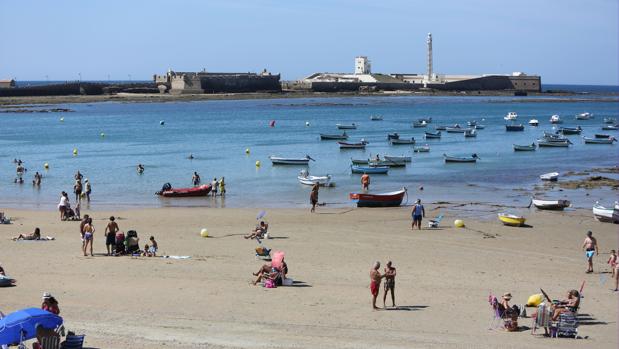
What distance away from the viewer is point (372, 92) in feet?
600

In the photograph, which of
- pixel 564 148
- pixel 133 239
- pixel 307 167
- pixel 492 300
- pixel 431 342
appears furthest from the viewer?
pixel 564 148

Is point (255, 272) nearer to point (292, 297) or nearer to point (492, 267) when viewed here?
point (292, 297)

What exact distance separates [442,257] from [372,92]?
534 ft

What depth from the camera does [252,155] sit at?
5753cm

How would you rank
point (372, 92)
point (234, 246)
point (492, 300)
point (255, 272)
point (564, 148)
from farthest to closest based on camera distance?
point (372, 92) < point (564, 148) < point (234, 246) < point (255, 272) < point (492, 300)

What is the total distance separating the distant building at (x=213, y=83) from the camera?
159m

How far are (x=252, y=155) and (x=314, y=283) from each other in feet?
130

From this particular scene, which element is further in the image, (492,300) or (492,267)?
(492,267)

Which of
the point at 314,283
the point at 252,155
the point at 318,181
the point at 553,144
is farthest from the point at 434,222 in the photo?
the point at 553,144

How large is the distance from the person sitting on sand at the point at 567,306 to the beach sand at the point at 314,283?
0.45 m

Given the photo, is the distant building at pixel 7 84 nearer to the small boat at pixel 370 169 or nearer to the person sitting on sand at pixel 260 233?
the small boat at pixel 370 169

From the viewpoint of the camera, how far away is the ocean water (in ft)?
124

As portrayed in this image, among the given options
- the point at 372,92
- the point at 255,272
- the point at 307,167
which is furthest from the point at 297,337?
the point at 372,92

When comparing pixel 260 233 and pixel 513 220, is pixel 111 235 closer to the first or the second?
pixel 260 233
